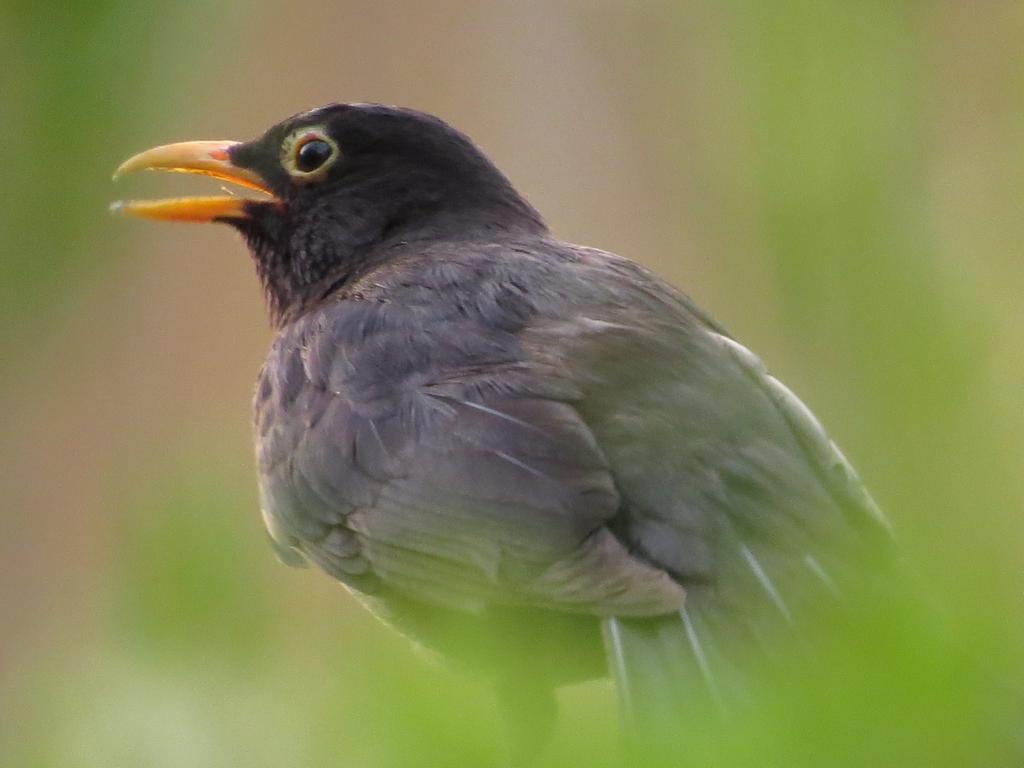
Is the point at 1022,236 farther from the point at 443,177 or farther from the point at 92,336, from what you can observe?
the point at 443,177

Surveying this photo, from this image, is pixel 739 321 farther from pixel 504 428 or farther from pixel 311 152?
pixel 311 152

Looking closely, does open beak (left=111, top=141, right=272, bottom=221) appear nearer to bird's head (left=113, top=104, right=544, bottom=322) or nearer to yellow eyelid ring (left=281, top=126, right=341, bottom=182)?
bird's head (left=113, top=104, right=544, bottom=322)

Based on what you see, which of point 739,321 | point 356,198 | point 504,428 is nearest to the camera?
point 739,321

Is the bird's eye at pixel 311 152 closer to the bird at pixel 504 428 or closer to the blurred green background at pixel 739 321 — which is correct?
the bird at pixel 504 428

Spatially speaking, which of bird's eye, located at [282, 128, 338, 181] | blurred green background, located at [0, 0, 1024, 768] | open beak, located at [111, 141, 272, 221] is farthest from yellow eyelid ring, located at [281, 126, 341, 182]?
blurred green background, located at [0, 0, 1024, 768]

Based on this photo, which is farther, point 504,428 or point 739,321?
point 504,428

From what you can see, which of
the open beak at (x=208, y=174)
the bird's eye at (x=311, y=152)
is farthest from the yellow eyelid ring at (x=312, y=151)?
the open beak at (x=208, y=174)

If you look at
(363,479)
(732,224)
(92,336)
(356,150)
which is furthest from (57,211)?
(356,150)

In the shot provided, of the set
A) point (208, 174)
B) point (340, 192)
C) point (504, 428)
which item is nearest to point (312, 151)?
point (340, 192)
